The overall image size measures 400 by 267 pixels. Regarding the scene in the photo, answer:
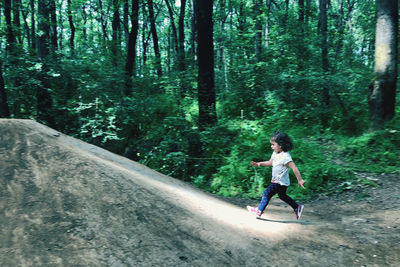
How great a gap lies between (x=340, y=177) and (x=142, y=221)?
204 inches

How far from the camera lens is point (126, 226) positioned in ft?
10.0

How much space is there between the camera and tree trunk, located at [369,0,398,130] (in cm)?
782

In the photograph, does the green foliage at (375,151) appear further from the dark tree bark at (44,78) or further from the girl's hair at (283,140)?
the dark tree bark at (44,78)

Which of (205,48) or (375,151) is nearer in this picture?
(375,151)

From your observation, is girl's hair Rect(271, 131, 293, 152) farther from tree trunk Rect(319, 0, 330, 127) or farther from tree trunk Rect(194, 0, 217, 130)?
tree trunk Rect(319, 0, 330, 127)

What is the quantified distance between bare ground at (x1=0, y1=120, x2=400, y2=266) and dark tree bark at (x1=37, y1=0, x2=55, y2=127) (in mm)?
5289

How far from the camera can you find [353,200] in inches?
233

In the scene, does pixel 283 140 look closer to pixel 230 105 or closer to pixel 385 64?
pixel 385 64

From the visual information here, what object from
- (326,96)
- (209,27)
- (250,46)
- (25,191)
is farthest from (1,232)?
(250,46)

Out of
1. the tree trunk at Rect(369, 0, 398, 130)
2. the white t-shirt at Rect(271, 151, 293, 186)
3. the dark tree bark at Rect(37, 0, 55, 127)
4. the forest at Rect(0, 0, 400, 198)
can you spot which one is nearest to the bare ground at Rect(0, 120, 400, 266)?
the white t-shirt at Rect(271, 151, 293, 186)

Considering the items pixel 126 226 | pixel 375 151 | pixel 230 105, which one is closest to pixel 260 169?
pixel 375 151

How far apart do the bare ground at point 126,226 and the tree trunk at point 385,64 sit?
4062 mm

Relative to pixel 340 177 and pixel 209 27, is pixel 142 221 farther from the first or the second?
pixel 209 27

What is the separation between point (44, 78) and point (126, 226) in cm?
828
